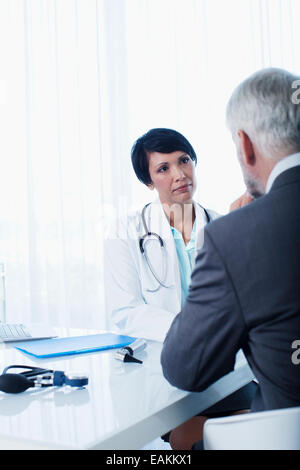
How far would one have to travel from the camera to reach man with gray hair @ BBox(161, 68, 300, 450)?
738 mm

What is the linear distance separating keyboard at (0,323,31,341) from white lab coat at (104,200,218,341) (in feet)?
0.96

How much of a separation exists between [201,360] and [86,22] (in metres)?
2.80

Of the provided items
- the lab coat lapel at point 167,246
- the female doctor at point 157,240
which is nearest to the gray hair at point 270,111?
the female doctor at point 157,240

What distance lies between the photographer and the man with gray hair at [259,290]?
0.74 meters

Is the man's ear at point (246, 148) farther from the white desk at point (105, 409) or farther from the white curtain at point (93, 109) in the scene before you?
the white curtain at point (93, 109)

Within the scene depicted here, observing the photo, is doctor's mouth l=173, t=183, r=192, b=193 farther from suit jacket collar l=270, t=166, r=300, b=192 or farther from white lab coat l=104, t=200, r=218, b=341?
suit jacket collar l=270, t=166, r=300, b=192

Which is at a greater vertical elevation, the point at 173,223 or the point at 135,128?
the point at 135,128

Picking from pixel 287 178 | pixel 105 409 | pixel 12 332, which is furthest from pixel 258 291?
pixel 12 332

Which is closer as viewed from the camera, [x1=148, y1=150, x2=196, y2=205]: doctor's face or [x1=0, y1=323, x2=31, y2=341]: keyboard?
[x1=0, y1=323, x2=31, y2=341]: keyboard

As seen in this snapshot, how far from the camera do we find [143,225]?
185 cm

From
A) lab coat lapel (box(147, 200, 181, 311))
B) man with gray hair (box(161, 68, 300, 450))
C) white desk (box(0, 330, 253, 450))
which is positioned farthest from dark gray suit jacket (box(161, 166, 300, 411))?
lab coat lapel (box(147, 200, 181, 311))

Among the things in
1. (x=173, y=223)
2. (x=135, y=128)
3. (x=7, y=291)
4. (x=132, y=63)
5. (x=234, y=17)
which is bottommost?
(x=7, y=291)
